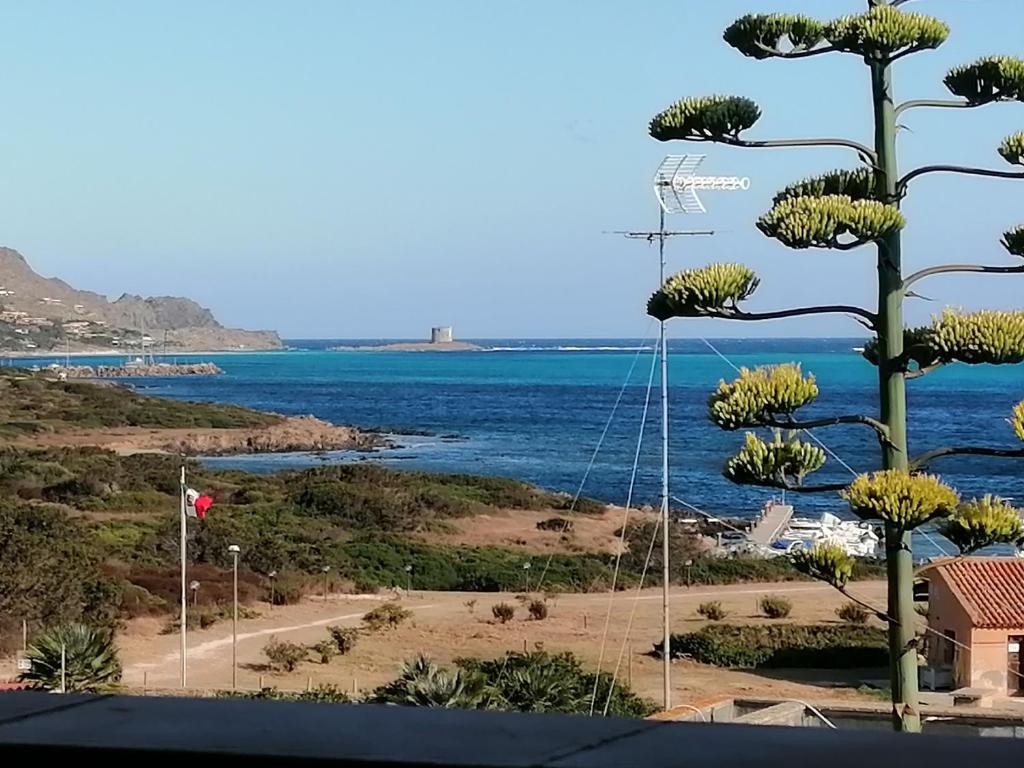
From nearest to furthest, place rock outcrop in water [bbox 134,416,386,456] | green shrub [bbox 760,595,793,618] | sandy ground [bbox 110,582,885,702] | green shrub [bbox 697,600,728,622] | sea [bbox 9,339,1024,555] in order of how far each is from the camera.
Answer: sandy ground [bbox 110,582,885,702] < green shrub [bbox 697,600,728,622] < green shrub [bbox 760,595,793,618] < sea [bbox 9,339,1024,555] < rock outcrop in water [bbox 134,416,386,456]

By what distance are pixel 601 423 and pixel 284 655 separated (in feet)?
195

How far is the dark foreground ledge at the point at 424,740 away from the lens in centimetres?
98

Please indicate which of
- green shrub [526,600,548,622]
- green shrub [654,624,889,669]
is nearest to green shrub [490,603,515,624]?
green shrub [526,600,548,622]

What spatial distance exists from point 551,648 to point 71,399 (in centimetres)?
5738

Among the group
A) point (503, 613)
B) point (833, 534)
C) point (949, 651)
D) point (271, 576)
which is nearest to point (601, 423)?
point (833, 534)

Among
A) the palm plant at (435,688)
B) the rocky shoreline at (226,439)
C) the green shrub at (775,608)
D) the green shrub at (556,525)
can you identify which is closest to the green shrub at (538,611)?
the green shrub at (775,608)

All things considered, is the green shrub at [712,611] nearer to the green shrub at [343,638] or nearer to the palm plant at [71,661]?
the green shrub at [343,638]

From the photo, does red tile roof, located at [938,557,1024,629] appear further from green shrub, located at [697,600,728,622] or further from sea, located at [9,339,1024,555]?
green shrub, located at [697,600,728,622]

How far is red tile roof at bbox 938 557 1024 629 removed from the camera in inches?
614

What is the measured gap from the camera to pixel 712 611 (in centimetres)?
2114

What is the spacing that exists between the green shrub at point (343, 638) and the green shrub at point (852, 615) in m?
7.27

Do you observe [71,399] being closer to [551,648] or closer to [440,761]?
[551,648]

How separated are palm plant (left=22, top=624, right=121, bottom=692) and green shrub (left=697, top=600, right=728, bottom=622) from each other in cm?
1058

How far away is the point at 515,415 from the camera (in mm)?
84438
